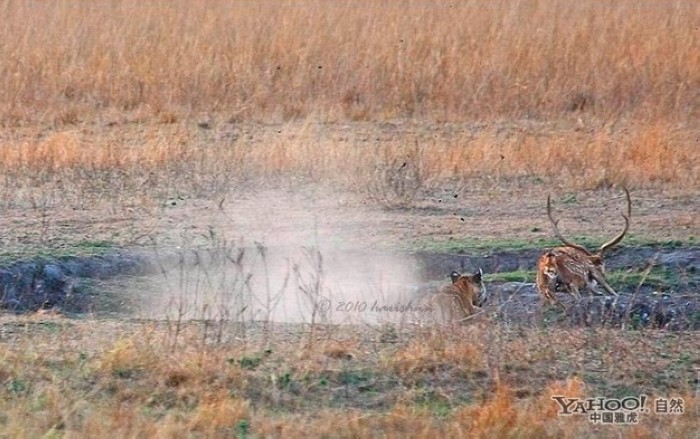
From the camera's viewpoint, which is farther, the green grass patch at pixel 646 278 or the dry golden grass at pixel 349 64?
the dry golden grass at pixel 349 64

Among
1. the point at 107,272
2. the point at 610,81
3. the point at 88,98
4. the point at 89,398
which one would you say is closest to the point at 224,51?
the point at 88,98

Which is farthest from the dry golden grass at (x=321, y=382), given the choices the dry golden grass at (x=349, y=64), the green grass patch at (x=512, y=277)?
the dry golden grass at (x=349, y=64)

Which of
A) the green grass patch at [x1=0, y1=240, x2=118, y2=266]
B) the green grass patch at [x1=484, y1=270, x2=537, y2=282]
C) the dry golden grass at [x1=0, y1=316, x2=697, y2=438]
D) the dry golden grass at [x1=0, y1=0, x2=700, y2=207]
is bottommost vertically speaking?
the dry golden grass at [x1=0, y1=316, x2=697, y2=438]

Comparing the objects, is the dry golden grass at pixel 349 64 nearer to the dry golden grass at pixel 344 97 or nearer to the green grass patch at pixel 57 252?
the dry golden grass at pixel 344 97

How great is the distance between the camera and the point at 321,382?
18.6ft

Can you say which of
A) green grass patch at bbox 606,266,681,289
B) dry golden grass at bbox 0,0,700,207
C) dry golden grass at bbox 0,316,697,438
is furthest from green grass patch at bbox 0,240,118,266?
green grass patch at bbox 606,266,681,289

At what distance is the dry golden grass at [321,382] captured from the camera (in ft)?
16.8

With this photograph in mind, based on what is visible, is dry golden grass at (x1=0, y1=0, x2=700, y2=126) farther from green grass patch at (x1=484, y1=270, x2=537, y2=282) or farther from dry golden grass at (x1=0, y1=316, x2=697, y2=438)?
dry golden grass at (x1=0, y1=316, x2=697, y2=438)

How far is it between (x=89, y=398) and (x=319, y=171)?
498 centimetres

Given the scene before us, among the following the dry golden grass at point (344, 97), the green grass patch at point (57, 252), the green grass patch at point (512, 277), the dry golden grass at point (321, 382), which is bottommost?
the dry golden grass at point (321, 382)

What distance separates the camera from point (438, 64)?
13680mm

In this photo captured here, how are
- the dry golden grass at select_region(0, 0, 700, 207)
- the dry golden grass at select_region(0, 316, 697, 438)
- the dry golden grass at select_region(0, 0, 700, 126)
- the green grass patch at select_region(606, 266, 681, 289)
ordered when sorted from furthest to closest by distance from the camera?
the dry golden grass at select_region(0, 0, 700, 126) → the dry golden grass at select_region(0, 0, 700, 207) → the green grass patch at select_region(606, 266, 681, 289) → the dry golden grass at select_region(0, 316, 697, 438)

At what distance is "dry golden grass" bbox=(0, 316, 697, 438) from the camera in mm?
5133

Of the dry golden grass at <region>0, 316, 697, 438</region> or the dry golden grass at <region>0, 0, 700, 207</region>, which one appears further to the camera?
the dry golden grass at <region>0, 0, 700, 207</region>
